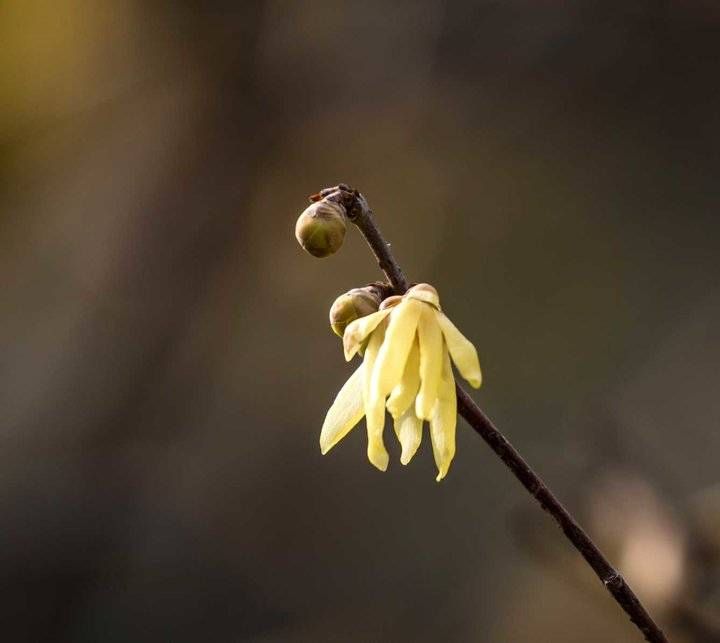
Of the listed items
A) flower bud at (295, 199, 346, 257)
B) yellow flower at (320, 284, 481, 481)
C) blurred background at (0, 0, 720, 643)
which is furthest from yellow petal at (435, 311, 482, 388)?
blurred background at (0, 0, 720, 643)

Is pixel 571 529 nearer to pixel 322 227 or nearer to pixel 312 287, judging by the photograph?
pixel 322 227

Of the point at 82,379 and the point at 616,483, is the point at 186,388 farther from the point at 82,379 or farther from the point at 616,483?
the point at 616,483

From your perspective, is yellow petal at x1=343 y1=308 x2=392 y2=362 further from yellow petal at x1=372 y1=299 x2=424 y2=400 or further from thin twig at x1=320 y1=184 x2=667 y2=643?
thin twig at x1=320 y1=184 x2=667 y2=643

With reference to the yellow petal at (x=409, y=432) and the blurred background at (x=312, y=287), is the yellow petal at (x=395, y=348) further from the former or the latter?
the blurred background at (x=312, y=287)

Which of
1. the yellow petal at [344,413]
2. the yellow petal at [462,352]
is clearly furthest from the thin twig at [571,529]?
the yellow petal at [344,413]

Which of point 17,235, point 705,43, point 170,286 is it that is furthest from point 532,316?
point 17,235
